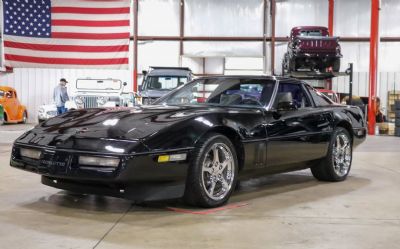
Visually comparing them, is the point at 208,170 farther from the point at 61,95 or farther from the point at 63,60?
the point at 63,60

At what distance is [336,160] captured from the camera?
607 centimetres

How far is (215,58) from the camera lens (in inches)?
818

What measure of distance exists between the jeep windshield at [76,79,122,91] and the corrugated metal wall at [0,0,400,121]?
20.1ft

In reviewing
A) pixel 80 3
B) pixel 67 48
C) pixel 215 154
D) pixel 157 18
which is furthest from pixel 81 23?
pixel 215 154

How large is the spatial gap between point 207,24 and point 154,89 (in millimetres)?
7706

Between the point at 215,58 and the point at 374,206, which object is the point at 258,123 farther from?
the point at 215,58

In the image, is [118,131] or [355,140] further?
[355,140]

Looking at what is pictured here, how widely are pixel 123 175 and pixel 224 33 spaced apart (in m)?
17.7

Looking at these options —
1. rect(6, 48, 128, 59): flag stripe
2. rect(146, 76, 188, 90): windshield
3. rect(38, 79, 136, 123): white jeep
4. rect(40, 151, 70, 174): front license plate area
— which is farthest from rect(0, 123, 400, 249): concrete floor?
rect(6, 48, 128, 59): flag stripe

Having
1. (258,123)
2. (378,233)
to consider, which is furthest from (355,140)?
(378,233)

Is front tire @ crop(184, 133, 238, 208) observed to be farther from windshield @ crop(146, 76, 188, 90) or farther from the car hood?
windshield @ crop(146, 76, 188, 90)

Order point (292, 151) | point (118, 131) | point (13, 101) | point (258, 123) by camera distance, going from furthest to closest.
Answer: point (13, 101)
point (292, 151)
point (258, 123)
point (118, 131)

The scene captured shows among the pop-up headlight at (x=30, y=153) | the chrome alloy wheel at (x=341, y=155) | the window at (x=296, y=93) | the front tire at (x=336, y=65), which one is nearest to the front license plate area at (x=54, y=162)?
the pop-up headlight at (x=30, y=153)

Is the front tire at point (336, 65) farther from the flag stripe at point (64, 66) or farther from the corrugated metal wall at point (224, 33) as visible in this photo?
the flag stripe at point (64, 66)
